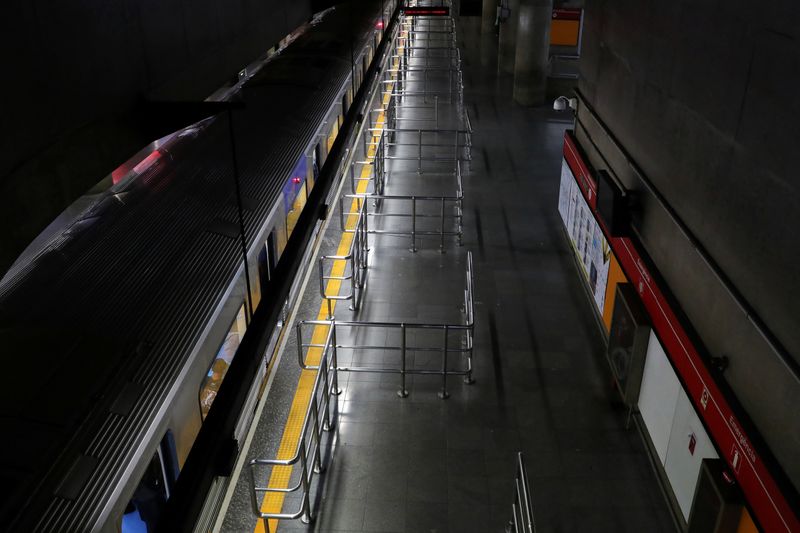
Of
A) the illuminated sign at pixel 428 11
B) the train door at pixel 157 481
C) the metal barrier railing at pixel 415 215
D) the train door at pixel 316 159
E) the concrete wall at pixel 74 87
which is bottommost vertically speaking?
the metal barrier railing at pixel 415 215

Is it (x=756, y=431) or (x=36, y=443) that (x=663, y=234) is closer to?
(x=756, y=431)

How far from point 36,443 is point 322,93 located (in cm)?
678

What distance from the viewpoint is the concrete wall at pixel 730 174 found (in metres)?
3.77

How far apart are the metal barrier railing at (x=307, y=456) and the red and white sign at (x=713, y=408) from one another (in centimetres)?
289

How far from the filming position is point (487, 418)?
6844 mm

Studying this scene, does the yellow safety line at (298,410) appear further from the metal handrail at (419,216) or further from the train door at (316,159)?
the train door at (316,159)

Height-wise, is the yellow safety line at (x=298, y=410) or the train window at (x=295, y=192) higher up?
the train window at (x=295, y=192)

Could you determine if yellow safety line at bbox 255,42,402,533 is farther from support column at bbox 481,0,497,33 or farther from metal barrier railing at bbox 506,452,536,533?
support column at bbox 481,0,497,33

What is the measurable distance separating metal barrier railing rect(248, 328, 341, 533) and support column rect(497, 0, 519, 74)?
1630cm

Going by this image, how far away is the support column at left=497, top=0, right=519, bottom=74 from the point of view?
21.1 metres

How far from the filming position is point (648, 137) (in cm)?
626

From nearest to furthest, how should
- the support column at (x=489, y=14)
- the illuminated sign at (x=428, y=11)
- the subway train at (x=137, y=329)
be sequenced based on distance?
1. the subway train at (x=137, y=329)
2. the illuminated sign at (x=428, y=11)
3. the support column at (x=489, y=14)

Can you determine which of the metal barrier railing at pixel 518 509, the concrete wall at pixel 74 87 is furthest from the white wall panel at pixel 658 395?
the concrete wall at pixel 74 87

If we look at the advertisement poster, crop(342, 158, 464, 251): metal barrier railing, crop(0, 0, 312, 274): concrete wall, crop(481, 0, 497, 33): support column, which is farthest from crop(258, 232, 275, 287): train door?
crop(481, 0, 497, 33): support column
